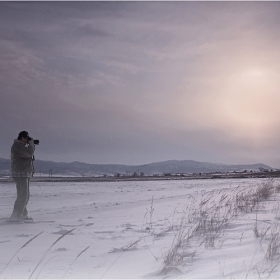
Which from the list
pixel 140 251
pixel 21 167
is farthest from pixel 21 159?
pixel 140 251

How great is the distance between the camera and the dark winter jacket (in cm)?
799

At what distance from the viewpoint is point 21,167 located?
8156mm

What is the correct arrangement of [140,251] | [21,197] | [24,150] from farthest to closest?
[21,197] < [24,150] < [140,251]

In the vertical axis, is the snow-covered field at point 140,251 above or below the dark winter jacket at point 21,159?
below

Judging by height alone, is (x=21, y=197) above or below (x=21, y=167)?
below

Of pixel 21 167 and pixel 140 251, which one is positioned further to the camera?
pixel 21 167

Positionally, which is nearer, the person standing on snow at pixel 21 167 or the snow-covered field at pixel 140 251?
the snow-covered field at pixel 140 251

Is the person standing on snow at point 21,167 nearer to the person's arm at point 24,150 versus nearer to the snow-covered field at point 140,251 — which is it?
the person's arm at point 24,150

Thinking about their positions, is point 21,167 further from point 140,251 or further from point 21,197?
point 140,251

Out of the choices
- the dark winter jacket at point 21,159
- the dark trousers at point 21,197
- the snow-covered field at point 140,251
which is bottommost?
the snow-covered field at point 140,251

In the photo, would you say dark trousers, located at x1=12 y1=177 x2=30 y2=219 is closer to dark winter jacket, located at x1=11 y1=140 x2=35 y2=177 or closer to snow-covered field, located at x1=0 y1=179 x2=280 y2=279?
dark winter jacket, located at x1=11 y1=140 x2=35 y2=177

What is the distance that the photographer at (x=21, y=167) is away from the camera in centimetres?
799

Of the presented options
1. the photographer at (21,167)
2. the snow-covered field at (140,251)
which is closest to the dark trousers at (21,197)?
the photographer at (21,167)

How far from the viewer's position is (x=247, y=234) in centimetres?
566
